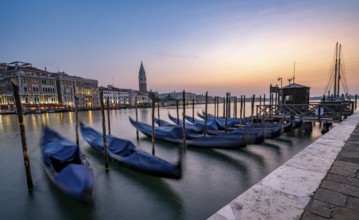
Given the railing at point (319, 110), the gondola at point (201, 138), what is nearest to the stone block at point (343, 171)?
the gondola at point (201, 138)

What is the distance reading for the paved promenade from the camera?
188 centimetres

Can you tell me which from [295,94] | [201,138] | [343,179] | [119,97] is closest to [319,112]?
[295,94]

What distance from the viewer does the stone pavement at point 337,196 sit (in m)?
1.87

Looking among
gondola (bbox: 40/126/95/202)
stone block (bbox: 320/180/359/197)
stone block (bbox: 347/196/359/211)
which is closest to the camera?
stone block (bbox: 347/196/359/211)

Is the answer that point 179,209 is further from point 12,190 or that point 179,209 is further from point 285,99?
point 285,99

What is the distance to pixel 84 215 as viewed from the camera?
420 centimetres

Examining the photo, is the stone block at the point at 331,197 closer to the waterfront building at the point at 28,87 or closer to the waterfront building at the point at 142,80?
the waterfront building at the point at 28,87

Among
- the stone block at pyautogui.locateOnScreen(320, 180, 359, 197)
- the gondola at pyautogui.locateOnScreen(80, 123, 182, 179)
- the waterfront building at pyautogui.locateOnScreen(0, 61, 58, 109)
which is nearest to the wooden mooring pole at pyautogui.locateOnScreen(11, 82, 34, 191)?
the gondola at pyautogui.locateOnScreen(80, 123, 182, 179)

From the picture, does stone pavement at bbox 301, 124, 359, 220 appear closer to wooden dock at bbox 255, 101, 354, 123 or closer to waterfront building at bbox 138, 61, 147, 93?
wooden dock at bbox 255, 101, 354, 123

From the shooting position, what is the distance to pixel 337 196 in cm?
219

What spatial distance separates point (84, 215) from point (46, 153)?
11.0ft

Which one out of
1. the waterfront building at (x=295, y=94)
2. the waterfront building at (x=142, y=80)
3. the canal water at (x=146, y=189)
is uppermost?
the waterfront building at (x=142, y=80)

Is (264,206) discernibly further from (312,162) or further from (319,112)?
(319,112)

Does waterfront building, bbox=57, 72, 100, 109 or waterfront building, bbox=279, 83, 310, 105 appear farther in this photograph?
waterfront building, bbox=57, 72, 100, 109
